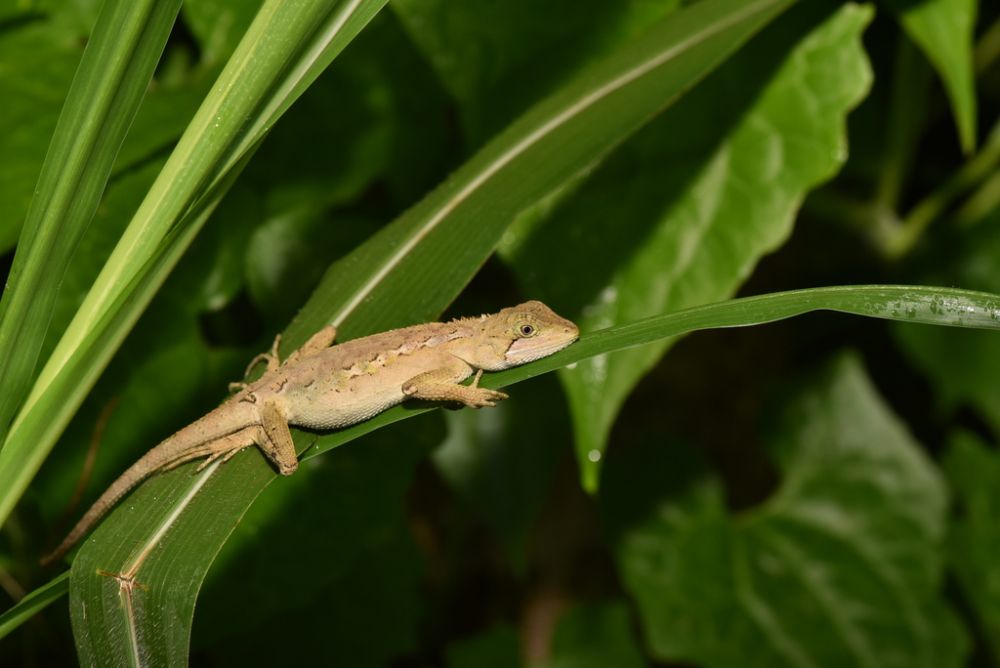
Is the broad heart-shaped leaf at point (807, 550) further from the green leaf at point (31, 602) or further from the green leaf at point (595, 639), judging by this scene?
the green leaf at point (31, 602)

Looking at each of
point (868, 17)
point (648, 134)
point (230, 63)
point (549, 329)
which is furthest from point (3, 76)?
point (868, 17)

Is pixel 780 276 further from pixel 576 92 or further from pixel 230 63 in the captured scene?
pixel 230 63

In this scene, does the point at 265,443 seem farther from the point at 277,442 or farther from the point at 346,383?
the point at 346,383

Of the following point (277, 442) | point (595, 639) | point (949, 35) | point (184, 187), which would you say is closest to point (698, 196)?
point (949, 35)

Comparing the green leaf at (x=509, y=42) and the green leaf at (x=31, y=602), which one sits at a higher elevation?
the green leaf at (x=509, y=42)

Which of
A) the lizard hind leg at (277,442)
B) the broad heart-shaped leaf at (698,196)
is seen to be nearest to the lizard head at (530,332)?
the broad heart-shaped leaf at (698,196)

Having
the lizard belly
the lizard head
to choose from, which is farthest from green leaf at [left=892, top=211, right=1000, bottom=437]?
the lizard belly

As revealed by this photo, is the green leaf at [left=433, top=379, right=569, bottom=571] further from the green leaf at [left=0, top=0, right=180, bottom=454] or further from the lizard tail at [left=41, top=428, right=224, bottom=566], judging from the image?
the green leaf at [left=0, top=0, right=180, bottom=454]
